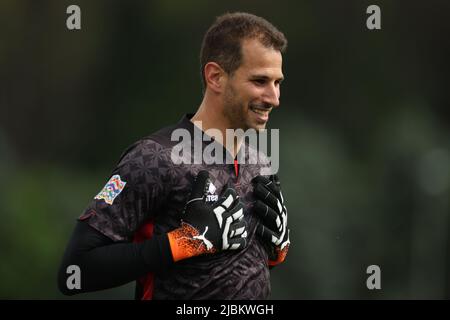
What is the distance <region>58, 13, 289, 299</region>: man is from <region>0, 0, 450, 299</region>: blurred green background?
5273 mm

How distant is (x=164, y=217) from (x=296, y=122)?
726cm

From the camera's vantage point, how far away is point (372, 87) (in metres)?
10.6

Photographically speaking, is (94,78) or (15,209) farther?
(94,78)

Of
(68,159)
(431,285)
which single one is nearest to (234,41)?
(431,285)

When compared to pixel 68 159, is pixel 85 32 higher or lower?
higher

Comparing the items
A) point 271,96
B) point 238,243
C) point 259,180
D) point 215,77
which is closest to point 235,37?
point 215,77

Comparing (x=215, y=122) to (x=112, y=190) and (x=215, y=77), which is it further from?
(x=112, y=190)

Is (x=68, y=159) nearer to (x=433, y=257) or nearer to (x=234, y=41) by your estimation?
(x=433, y=257)

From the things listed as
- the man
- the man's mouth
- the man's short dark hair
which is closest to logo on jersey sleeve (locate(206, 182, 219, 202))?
the man

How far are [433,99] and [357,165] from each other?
1699 millimetres

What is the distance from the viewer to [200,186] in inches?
112

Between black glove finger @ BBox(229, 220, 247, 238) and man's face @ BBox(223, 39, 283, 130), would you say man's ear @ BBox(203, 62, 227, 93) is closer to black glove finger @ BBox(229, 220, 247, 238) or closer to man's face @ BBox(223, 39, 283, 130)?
man's face @ BBox(223, 39, 283, 130)

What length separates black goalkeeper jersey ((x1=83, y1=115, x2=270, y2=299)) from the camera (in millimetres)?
2793

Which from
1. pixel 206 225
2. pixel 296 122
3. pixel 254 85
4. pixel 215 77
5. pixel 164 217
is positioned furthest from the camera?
pixel 296 122
